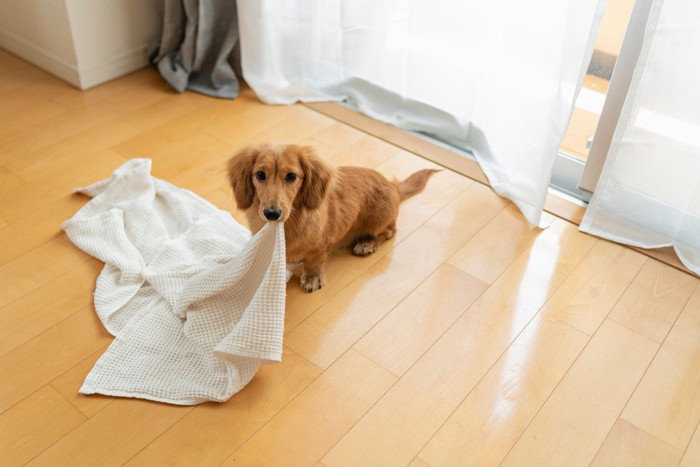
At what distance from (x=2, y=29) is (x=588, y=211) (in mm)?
2682

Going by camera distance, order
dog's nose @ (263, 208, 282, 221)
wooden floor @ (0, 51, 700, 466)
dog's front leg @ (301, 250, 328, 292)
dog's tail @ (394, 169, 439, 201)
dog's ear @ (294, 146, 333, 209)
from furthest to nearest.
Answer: dog's tail @ (394, 169, 439, 201), dog's front leg @ (301, 250, 328, 292), dog's ear @ (294, 146, 333, 209), dog's nose @ (263, 208, 282, 221), wooden floor @ (0, 51, 700, 466)

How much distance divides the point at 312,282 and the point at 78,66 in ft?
5.24

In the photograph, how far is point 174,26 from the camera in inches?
118

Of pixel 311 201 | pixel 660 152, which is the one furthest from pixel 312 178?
pixel 660 152

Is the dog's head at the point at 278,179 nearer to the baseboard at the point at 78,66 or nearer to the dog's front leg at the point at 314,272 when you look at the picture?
the dog's front leg at the point at 314,272

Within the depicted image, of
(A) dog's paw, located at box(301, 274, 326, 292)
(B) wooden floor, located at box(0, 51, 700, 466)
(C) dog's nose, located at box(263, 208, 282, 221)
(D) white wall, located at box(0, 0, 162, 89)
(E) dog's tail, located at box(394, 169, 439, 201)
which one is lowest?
(B) wooden floor, located at box(0, 51, 700, 466)

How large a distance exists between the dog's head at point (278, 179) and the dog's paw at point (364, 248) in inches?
13.3

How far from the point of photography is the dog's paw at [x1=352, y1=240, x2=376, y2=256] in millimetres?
2176

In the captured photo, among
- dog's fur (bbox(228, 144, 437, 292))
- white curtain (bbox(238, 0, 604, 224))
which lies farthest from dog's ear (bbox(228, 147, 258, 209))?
white curtain (bbox(238, 0, 604, 224))

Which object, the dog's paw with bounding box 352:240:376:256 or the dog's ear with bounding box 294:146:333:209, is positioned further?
the dog's paw with bounding box 352:240:376:256

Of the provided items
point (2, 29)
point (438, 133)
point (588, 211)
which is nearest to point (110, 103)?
point (2, 29)

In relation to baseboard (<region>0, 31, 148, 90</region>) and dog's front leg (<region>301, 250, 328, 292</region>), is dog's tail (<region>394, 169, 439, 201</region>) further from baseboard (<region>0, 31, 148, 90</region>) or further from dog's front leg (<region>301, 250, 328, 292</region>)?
baseboard (<region>0, 31, 148, 90</region>)

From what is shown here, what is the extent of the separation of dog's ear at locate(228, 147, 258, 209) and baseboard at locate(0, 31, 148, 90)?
4.78 ft

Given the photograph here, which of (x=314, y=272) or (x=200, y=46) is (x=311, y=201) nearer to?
(x=314, y=272)
